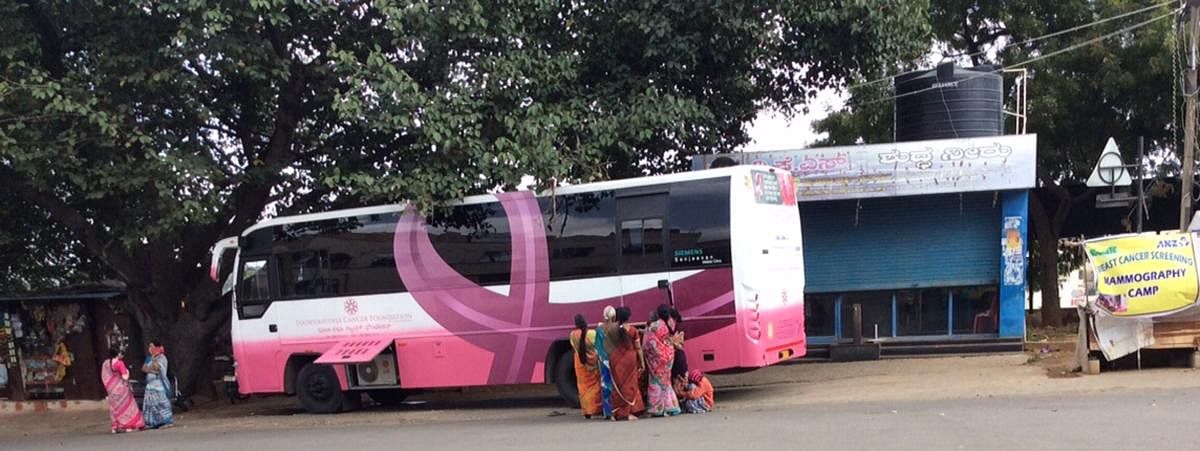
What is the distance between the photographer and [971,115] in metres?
15.4

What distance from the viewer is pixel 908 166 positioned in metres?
14.7

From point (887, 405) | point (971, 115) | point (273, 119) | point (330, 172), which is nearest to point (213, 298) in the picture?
point (273, 119)

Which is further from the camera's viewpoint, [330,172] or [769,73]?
[769,73]

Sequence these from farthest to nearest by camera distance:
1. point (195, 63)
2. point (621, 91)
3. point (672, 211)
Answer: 1. point (621, 91)
2. point (195, 63)
3. point (672, 211)

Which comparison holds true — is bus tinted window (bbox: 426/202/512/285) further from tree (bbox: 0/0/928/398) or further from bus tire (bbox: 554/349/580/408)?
bus tire (bbox: 554/349/580/408)

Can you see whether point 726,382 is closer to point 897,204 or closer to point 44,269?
point 897,204

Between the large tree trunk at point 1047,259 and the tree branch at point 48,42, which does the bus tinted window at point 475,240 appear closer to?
the tree branch at point 48,42

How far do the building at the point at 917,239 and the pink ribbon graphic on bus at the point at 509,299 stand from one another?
3.37 metres

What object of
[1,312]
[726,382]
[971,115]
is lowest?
[726,382]

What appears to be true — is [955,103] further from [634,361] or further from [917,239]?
[634,361]

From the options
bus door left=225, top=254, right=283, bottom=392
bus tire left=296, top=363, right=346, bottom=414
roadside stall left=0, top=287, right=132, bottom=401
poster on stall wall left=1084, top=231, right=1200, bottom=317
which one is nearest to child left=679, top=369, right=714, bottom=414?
poster on stall wall left=1084, top=231, right=1200, bottom=317

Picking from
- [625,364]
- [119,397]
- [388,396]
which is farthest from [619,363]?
[119,397]

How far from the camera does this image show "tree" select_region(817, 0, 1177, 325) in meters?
17.3

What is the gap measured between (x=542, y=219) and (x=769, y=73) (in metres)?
5.09
